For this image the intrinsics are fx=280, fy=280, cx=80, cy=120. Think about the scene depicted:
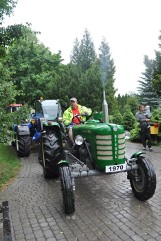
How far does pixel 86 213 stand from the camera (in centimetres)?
461

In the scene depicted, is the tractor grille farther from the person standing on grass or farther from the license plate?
the person standing on grass

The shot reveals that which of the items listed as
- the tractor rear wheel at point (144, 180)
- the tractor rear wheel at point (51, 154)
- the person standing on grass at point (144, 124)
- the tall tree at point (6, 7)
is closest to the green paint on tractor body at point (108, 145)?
the tractor rear wheel at point (144, 180)

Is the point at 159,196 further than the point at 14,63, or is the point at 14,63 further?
the point at 14,63

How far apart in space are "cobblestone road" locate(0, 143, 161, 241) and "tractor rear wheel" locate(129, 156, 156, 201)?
5.9 inches

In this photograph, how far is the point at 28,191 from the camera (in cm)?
608

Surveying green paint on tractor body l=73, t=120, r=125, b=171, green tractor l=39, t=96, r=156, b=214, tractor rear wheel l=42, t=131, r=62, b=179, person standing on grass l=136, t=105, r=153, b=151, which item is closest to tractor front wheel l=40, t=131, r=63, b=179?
tractor rear wheel l=42, t=131, r=62, b=179

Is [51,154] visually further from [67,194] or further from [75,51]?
[75,51]

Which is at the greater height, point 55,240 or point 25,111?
point 25,111

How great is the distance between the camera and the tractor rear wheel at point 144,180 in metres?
4.79

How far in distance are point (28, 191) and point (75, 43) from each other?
50.7 meters

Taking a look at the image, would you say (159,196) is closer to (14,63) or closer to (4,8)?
(4,8)

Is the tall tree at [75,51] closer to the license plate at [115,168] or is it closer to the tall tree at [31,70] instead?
the tall tree at [31,70]

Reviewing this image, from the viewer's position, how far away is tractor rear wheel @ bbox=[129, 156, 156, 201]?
479 cm

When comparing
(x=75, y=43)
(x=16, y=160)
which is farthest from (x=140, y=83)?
(x=16, y=160)
